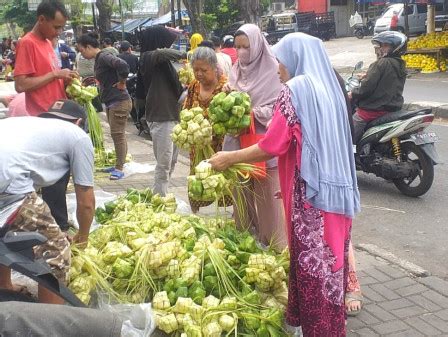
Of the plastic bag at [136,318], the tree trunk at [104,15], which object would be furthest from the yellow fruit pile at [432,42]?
the plastic bag at [136,318]

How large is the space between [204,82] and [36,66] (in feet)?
4.79

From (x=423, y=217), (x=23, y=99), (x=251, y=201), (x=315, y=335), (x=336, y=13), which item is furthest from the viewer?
(x=336, y=13)

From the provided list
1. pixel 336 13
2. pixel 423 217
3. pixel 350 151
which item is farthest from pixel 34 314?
pixel 336 13

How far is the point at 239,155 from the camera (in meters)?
3.51

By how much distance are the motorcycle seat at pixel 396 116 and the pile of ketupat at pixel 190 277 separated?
3.06m

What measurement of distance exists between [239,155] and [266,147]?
328 millimetres

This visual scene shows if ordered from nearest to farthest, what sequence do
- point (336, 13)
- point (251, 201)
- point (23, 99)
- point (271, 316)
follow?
point (271, 316)
point (251, 201)
point (23, 99)
point (336, 13)

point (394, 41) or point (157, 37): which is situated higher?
point (157, 37)

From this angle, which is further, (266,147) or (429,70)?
(429,70)

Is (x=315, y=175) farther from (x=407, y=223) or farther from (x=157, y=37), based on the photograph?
(x=157, y=37)

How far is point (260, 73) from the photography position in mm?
4633

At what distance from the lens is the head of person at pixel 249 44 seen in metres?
4.55

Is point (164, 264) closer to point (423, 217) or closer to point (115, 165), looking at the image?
point (423, 217)

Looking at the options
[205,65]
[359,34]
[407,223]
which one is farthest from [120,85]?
[359,34]
